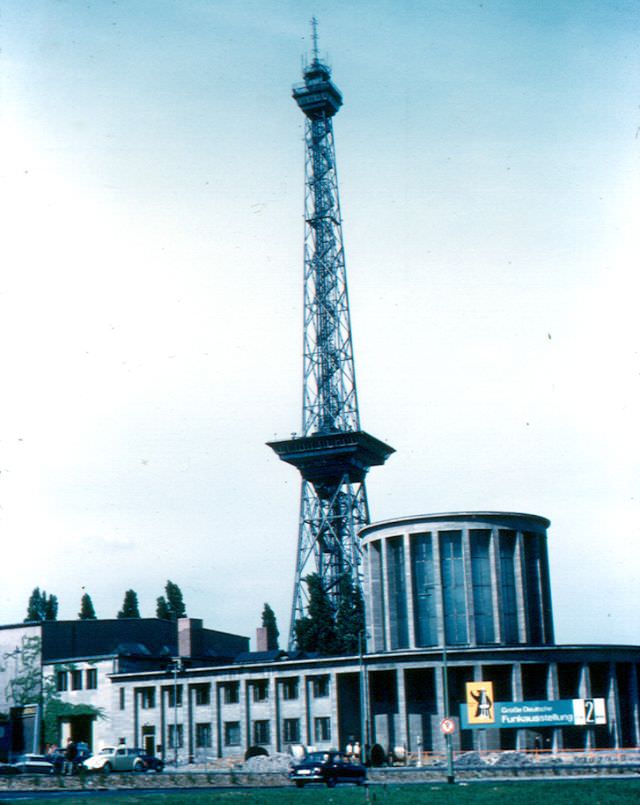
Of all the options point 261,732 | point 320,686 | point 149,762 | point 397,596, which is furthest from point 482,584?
point 149,762

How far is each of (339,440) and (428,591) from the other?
33.2 m

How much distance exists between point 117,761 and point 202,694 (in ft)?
94.9

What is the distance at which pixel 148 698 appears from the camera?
327 feet

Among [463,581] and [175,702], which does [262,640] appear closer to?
[175,702]

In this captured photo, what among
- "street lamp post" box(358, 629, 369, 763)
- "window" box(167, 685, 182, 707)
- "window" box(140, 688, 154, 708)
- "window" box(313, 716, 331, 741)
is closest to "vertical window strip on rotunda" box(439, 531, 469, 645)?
"street lamp post" box(358, 629, 369, 763)

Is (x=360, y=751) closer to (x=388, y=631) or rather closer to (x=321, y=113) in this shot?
(x=388, y=631)

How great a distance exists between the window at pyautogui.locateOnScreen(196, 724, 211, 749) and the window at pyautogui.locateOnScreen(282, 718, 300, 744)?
709cm

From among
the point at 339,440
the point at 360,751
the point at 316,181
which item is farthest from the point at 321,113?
the point at 360,751

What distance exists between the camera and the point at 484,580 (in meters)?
94.4

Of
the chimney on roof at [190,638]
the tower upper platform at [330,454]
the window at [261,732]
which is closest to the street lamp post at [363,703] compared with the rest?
the window at [261,732]

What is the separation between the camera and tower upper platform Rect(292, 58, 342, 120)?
141000mm

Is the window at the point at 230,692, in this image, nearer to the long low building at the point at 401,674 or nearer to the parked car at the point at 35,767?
the long low building at the point at 401,674

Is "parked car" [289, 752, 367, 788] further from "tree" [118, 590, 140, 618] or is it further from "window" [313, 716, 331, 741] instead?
"tree" [118, 590, 140, 618]

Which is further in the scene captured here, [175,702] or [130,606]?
[130,606]
